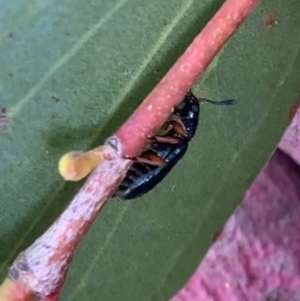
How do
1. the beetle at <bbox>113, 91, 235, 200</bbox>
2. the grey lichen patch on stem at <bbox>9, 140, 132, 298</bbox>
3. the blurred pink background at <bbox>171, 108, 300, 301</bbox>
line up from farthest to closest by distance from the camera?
the blurred pink background at <bbox>171, 108, 300, 301</bbox>
the beetle at <bbox>113, 91, 235, 200</bbox>
the grey lichen patch on stem at <bbox>9, 140, 132, 298</bbox>

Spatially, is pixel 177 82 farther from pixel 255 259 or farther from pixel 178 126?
pixel 255 259

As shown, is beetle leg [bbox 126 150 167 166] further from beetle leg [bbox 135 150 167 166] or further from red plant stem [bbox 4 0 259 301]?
red plant stem [bbox 4 0 259 301]

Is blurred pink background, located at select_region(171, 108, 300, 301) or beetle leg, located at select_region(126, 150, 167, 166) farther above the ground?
beetle leg, located at select_region(126, 150, 167, 166)

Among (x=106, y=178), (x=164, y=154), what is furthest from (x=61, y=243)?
(x=164, y=154)

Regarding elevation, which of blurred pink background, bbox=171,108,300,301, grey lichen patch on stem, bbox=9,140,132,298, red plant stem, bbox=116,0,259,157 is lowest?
blurred pink background, bbox=171,108,300,301

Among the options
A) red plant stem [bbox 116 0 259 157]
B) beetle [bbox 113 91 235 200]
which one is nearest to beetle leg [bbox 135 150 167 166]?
beetle [bbox 113 91 235 200]

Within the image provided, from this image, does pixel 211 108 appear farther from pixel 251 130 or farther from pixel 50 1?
pixel 50 1

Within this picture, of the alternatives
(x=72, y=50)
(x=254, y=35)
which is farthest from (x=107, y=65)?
(x=254, y=35)

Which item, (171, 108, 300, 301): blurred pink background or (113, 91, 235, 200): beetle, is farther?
(171, 108, 300, 301): blurred pink background
